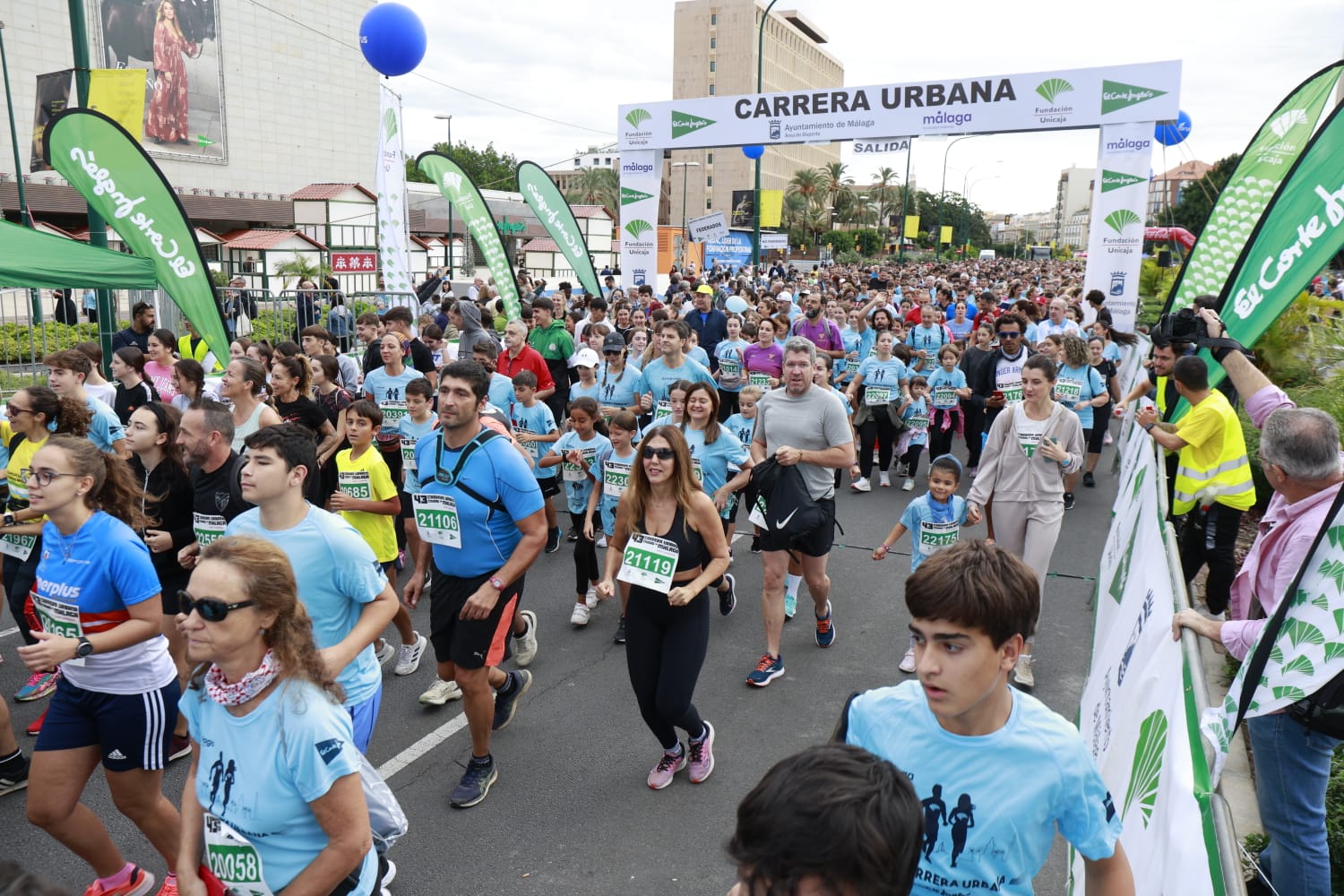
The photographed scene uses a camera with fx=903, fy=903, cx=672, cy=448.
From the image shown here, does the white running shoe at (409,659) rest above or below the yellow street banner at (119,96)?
below

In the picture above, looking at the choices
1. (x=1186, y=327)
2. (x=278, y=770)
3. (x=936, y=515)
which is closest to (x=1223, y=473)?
(x=1186, y=327)

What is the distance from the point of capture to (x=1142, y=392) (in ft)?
28.8

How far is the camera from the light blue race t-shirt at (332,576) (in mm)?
3365

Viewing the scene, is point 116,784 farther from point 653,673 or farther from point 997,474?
point 997,474

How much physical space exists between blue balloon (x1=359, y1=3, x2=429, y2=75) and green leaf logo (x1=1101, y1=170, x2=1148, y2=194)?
35.3ft

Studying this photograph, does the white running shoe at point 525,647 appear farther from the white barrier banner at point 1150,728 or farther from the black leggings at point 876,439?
the black leggings at point 876,439

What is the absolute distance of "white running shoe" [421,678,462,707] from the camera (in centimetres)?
540

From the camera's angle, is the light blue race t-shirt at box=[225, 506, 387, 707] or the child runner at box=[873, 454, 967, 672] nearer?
the light blue race t-shirt at box=[225, 506, 387, 707]

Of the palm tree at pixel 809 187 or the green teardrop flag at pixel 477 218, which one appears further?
the palm tree at pixel 809 187

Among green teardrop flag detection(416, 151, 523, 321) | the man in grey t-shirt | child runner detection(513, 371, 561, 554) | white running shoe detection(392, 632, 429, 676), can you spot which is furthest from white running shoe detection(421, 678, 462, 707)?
green teardrop flag detection(416, 151, 523, 321)

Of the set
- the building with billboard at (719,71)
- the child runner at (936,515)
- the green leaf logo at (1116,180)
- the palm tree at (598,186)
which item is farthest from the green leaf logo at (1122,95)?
the building with billboard at (719,71)

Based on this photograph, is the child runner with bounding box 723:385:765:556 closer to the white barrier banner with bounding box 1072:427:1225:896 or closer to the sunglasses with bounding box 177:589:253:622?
the white barrier banner with bounding box 1072:427:1225:896

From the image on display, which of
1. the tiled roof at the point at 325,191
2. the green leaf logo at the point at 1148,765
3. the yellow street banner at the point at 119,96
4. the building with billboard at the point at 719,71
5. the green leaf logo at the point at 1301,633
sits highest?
the building with billboard at the point at 719,71

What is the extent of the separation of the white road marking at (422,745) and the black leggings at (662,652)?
4.47 ft
